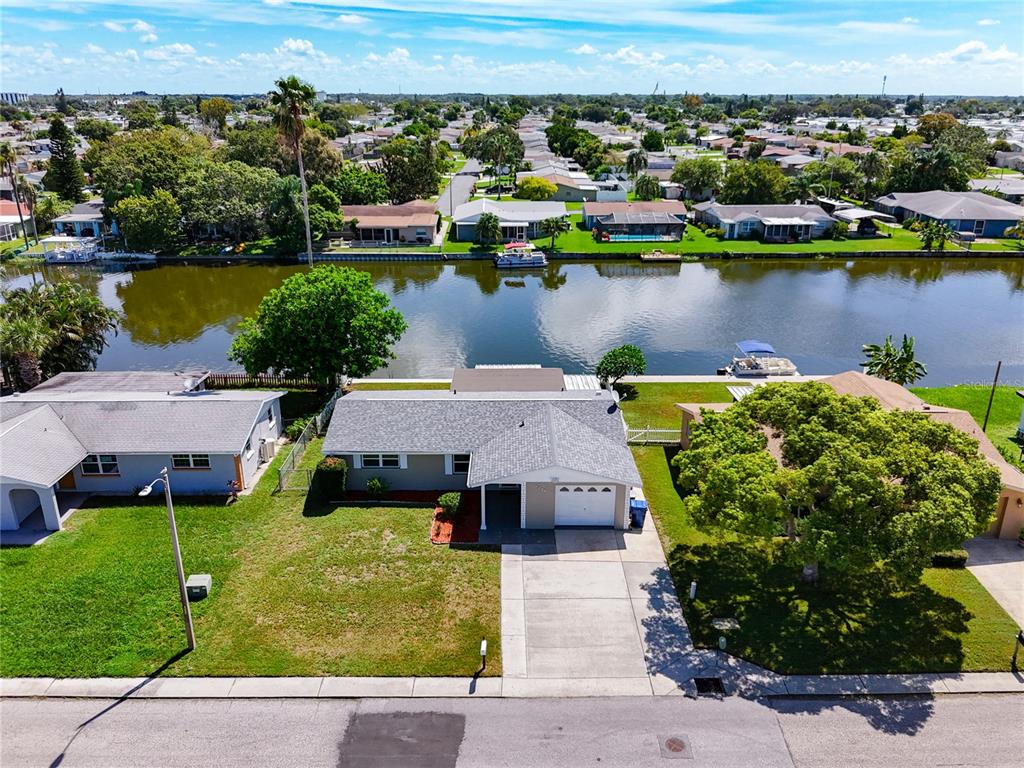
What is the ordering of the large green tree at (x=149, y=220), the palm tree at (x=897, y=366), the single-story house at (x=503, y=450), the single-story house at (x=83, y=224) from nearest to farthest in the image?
1. the single-story house at (x=503, y=450)
2. the palm tree at (x=897, y=366)
3. the large green tree at (x=149, y=220)
4. the single-story house at (x=83, y=224)

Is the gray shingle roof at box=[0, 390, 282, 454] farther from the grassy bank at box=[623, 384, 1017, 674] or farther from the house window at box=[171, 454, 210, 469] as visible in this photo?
the grassy bank at box=[623, 384, 1017, 674]

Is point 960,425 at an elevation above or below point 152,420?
above

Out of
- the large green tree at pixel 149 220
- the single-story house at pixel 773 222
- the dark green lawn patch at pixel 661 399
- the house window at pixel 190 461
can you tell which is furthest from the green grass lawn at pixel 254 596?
the single-story house at pixel 773 222

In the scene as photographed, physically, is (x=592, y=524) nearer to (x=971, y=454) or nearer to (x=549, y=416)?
(x=549, y=416)

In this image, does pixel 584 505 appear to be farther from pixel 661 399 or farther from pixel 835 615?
pixel 661 399

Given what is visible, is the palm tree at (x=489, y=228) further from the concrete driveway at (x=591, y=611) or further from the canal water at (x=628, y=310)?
the concrete driveway at (x=591, y=611)

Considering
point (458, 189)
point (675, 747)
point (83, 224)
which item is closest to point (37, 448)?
point (675, 747)

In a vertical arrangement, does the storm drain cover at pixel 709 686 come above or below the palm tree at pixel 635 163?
below

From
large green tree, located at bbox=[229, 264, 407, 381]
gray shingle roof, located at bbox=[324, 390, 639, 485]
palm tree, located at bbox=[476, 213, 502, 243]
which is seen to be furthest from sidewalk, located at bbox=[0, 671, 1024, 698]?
palm tree, located at bbox=[476, 213, 502, 243]
